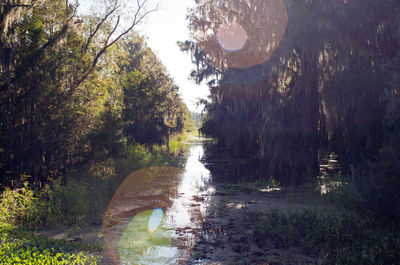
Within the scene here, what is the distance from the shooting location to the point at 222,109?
30.7 m

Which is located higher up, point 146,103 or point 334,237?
point 146,103

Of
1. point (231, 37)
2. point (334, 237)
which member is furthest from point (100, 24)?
point (334, 237)

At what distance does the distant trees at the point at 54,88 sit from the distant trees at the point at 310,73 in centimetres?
651

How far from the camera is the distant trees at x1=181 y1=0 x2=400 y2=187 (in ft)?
43.3

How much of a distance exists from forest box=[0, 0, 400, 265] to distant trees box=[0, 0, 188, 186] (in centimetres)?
5

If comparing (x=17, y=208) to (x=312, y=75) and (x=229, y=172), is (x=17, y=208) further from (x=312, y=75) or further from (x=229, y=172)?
(x=229, y=172)

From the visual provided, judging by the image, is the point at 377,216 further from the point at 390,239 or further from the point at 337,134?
the point at 337,134

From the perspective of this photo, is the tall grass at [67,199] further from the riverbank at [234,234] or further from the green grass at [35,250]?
the green grass at [35,250]

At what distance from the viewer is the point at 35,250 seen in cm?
628

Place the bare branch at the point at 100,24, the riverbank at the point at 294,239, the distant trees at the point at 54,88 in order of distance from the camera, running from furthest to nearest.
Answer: the bare branch at the point at 100,24
the distant trees at the point at 54,88
the riverbank at the point at 294,239

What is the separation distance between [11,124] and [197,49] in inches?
662

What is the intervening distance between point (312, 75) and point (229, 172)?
29.7ft

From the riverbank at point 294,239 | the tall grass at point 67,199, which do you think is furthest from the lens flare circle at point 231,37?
the riverbank at point 294,239

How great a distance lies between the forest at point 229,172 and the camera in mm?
8078
